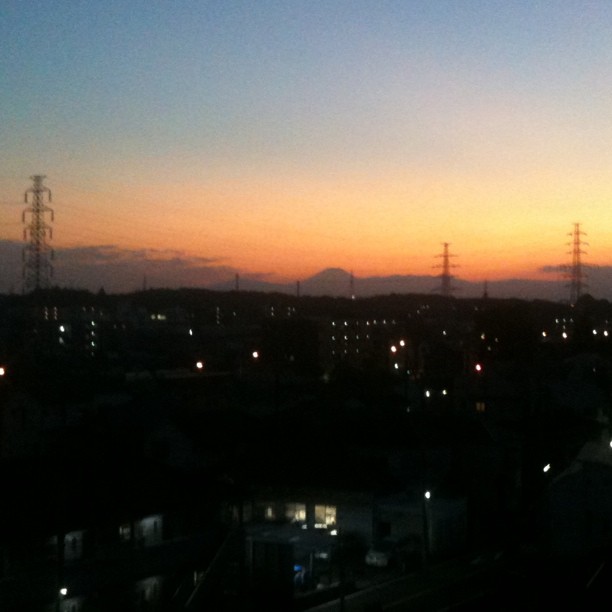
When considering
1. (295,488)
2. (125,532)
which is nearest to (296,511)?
(295,488)

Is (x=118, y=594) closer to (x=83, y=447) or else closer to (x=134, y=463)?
(x=134, y=463)

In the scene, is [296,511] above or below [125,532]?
below

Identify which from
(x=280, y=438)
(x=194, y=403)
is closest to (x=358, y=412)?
(x=280, y=438)

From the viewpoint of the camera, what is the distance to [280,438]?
11.4 meters

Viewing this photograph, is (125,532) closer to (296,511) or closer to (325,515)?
(296,511)

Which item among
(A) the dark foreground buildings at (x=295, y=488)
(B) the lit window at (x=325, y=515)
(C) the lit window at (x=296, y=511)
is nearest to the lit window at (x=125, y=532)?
(A) the dark foreground buildings at (x=295, y=488)

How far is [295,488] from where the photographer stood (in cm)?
956

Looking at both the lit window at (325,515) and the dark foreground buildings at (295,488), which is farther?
the lit window at (325,515)

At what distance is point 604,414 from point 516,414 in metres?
1.60

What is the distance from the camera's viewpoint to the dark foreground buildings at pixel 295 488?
712 cm

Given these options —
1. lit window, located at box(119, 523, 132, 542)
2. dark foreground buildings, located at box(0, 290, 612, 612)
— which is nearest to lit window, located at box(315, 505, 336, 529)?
dark foreground buildings, located at box(0, 290, 612, 612)

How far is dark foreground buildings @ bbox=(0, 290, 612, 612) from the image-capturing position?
280 inches

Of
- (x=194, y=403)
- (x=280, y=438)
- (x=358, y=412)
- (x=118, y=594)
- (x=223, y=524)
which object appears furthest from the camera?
(x=194, y=403)

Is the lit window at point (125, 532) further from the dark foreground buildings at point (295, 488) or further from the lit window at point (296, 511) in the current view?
the lit window at point (296, 511)
